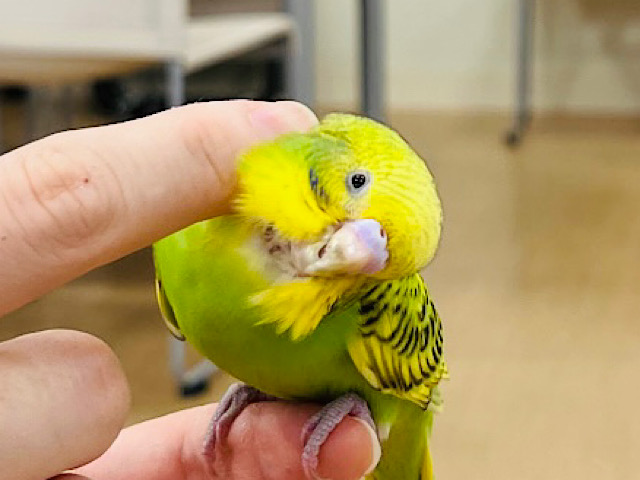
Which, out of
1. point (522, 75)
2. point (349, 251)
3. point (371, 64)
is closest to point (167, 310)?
point (349, 251)

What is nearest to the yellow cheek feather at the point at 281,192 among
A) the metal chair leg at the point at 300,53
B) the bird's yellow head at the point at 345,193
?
the bird's yellow head at the point at 345,193

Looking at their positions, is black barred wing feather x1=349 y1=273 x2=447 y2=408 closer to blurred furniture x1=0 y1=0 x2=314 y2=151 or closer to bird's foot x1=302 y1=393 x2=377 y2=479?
bird's foot x1=302 y1=393 x2=377 y2=479

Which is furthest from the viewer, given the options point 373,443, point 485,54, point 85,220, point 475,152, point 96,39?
point 485,54

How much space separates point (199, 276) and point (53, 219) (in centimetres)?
9

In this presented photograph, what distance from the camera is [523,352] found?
146 centimetres

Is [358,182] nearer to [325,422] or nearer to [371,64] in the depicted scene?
[325,422]

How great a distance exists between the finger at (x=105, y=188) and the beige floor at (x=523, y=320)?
35.9 inches

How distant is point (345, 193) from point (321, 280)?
0.03m

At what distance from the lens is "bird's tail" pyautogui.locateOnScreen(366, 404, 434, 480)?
0.47 meters

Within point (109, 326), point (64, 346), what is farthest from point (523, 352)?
point (64, 346)

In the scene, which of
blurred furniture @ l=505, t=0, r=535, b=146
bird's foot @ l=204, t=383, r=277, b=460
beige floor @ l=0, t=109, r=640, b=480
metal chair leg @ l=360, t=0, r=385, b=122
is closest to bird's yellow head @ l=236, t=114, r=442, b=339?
bird's foot @ l=204, t=383, r=277, b=460

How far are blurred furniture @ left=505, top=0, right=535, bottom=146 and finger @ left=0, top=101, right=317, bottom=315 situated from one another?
2410 millimetres

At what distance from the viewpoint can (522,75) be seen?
2.85 m

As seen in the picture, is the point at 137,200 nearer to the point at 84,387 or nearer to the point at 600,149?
the point at 84,387
